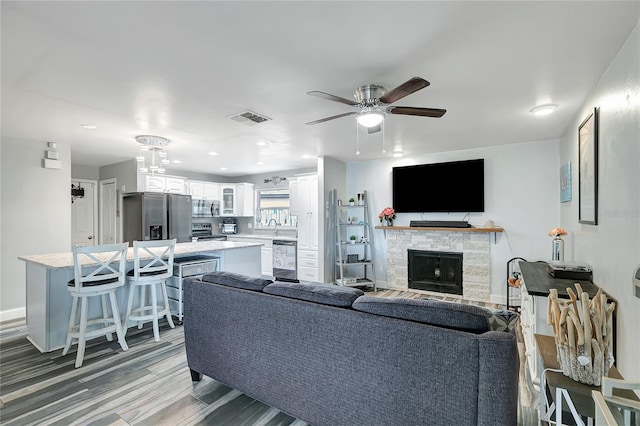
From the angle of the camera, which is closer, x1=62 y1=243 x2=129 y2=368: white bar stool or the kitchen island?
x1=62 y1=243 x2=129 y2=368: white bar stool

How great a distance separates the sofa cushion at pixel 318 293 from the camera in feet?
5.71

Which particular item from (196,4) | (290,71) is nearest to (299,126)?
(290,71)

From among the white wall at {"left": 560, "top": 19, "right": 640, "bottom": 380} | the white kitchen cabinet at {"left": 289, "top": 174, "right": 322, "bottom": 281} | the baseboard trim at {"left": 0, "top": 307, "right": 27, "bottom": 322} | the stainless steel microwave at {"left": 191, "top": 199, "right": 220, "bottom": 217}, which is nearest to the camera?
the white wall at {"left": 560, "top": 19, "right": 640, "bottom": 380}

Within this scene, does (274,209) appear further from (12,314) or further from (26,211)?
(12,314)

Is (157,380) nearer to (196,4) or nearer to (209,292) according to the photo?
(209,292)

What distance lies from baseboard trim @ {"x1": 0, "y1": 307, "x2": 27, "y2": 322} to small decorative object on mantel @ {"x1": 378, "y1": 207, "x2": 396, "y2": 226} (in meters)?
5.37

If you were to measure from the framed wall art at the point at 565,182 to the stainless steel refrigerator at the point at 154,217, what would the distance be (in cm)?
630

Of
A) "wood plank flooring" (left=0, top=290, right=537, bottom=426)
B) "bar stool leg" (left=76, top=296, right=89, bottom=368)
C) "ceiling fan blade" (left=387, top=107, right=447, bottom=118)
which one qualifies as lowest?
"wood plank flooring" (left=0, top=290, right=537, bottom=426)

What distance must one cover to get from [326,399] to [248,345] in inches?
24.8

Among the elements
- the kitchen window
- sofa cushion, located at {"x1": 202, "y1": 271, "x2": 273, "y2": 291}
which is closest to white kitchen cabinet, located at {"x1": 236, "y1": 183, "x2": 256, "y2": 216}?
the kitchen window

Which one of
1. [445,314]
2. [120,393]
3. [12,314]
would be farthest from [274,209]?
[445,314]

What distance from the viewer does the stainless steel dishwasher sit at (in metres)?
6.13

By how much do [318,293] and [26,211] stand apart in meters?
4.67

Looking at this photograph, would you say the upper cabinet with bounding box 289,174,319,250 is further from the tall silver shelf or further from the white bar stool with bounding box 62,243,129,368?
the white bar stool with bounding box 62,243,129,368
